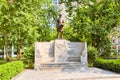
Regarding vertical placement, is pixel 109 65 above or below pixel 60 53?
below

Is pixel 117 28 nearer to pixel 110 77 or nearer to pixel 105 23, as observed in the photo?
pixel 105 23

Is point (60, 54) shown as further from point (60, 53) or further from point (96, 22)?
point (96, 22)

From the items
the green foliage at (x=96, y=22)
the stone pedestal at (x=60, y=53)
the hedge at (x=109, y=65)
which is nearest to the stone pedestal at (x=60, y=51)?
the stone pedestal at (x=60, y=53)

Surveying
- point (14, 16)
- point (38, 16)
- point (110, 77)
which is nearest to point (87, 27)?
point (38, 16)

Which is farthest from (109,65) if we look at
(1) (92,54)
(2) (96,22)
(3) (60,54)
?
(2) (96,22)

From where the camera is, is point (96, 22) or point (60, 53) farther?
point (96, 22)

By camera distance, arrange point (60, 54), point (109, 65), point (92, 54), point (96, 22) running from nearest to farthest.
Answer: point (109, 65)
point (60, 54)
point (92, 54)
point (96, 22)

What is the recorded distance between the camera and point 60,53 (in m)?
20.9

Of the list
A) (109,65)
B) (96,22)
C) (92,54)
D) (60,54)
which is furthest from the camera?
(96,22)

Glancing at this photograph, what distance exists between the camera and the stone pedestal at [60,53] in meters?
20.5

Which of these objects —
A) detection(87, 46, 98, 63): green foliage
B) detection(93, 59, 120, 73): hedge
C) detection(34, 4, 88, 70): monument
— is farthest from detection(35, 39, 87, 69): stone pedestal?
detection(93, 59, 120, 73): hedge

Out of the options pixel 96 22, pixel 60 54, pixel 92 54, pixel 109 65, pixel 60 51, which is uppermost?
pixel 96 22

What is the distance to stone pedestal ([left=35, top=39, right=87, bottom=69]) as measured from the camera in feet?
67.1

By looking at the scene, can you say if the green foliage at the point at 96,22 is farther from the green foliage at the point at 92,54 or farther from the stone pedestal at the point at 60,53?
the stone pedestal at the point at 60,53
